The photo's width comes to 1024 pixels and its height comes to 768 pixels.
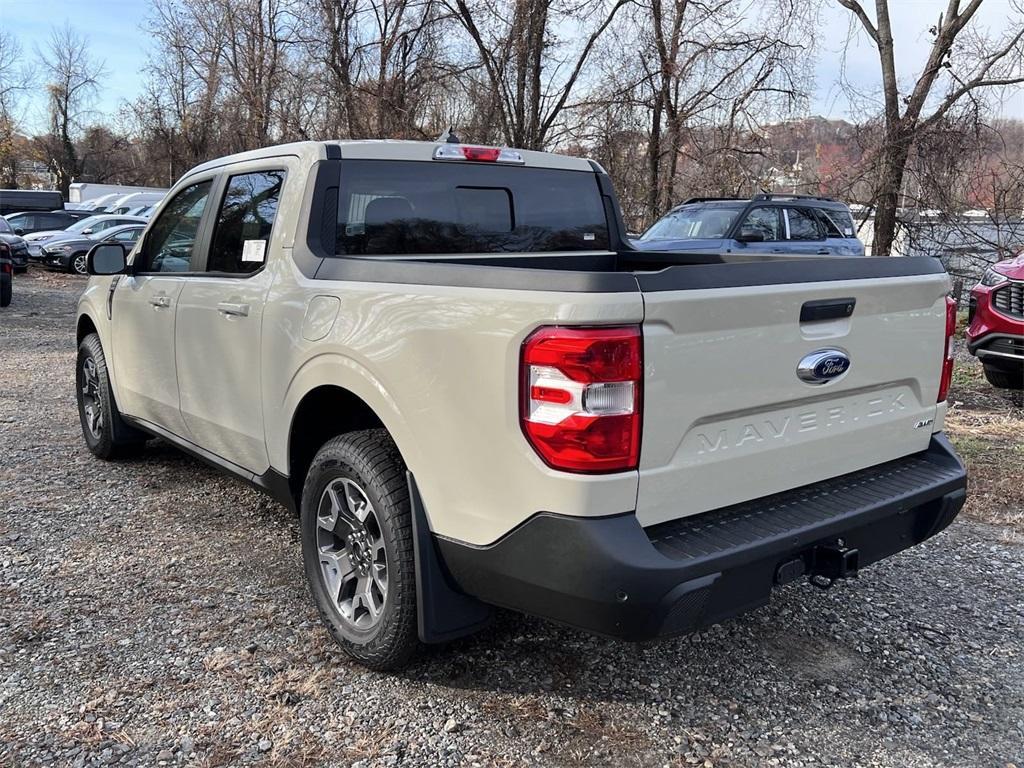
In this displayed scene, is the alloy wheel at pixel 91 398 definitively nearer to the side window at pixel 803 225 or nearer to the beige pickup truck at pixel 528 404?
the beige pickup truck at pixel 528 404

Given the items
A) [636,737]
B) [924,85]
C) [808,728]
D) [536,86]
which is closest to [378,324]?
[636,737]

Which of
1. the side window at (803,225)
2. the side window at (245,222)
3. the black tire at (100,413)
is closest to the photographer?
the side window at (245,222)

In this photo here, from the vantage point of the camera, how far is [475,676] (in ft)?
10.00

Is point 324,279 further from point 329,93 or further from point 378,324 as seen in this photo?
point 329,93

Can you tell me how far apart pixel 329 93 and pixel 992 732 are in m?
22.1

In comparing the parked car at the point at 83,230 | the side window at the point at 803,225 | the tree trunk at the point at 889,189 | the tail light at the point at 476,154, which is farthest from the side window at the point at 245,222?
the parked car at the point at 83,230

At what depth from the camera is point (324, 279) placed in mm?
3150

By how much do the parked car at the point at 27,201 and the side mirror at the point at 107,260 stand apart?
37.2m

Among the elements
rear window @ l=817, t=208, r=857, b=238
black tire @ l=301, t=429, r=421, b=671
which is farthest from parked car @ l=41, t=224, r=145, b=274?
black tire @ l=301, t=429, r=421, b=671

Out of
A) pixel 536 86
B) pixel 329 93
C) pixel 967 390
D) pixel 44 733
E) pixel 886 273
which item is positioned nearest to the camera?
pixel 44 733

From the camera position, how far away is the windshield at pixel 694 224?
485 inches

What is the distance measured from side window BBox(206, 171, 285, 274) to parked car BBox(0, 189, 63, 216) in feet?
126

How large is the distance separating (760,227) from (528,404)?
10.9 meters

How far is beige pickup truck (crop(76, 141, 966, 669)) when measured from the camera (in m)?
2.31
